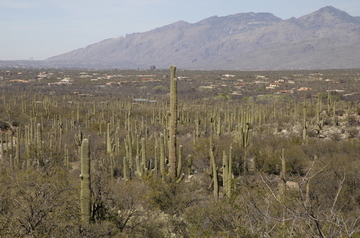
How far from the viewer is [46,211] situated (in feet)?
25.6

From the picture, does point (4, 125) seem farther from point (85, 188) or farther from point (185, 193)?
point (85, 188)

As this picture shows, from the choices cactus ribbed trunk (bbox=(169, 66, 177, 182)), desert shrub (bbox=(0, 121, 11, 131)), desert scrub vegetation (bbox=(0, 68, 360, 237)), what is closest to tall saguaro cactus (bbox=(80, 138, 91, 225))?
desert scrub vegetation (bbox=(0, 68, 360, 237))

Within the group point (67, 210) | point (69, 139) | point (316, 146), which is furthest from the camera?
point (69, 139)

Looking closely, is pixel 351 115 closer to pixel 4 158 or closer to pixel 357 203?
pixel 357 203

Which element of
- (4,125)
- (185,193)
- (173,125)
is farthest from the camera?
(4,125)

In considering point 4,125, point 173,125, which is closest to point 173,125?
point 173,125

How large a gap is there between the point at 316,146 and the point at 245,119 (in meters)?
4.99

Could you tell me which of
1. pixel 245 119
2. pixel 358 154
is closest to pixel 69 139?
pixel 245 119

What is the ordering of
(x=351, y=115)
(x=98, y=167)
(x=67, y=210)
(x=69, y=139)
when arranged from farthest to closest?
(x=351, y=115), (x=69, y=139), (x=98, y=167), (x=67, y=210)

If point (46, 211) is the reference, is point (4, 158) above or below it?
below

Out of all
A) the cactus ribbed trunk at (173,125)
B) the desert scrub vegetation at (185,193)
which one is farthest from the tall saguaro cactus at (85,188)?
the cactus ribbed trunk at (173,125)

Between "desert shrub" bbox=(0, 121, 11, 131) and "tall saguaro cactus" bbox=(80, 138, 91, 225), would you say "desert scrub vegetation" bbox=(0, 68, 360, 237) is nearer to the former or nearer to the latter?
"tall saguaro cactus" bbox=(80, 138, 91, 225)

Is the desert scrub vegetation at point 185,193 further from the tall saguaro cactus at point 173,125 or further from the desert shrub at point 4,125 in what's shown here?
the desert shrub at point 4,125

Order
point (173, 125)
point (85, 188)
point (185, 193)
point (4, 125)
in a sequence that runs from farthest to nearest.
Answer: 1. point (4, 125)
2. point (173, 125)
3. point (185, 193)
4. point (85, 188)
